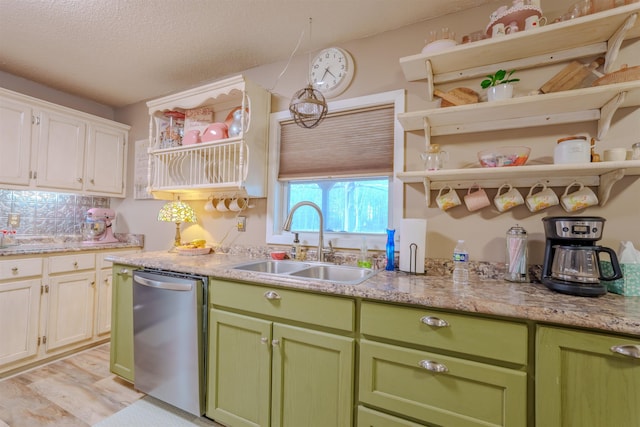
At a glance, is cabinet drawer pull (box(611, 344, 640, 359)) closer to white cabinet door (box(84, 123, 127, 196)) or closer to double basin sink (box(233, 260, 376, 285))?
double basin sink (box(233, 260, 376, 285))

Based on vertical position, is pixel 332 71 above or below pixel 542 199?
above

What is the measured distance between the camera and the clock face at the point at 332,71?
194cm

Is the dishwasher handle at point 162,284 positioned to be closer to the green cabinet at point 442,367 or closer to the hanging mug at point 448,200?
the green cabinet at point 442,367

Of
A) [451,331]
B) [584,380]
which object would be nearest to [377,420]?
[451,331]

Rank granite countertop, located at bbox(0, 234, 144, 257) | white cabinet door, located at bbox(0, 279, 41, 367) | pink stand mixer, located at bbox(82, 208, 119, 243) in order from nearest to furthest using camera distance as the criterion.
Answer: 1. white cabinet door, located at bbox(0, 279, 41, 367)
2. granite countertop, located at bbox(0, 234, 144, 257)
3. pink stand mixer, located at bbox(82, 208, 119, 243)

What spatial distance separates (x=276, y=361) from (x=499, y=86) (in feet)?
5.61

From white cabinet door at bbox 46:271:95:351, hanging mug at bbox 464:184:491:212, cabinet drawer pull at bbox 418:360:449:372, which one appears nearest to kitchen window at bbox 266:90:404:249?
hanging mug at bbox 464:184:491:212

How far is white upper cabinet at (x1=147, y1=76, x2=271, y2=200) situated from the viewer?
2029 millimetres

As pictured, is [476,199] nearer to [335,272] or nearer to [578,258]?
[578,258]

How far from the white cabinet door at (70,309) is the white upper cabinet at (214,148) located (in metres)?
1.01

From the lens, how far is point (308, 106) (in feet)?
5.59

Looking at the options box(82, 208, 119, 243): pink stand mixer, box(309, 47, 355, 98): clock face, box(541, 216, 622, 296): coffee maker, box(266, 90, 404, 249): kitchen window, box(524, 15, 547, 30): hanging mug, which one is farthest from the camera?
box(82, 208, 119, 243): pink stand mixer

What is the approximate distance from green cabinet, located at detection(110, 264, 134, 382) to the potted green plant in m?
2.35

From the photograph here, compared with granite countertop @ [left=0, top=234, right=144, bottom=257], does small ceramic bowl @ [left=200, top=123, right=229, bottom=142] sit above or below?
above
